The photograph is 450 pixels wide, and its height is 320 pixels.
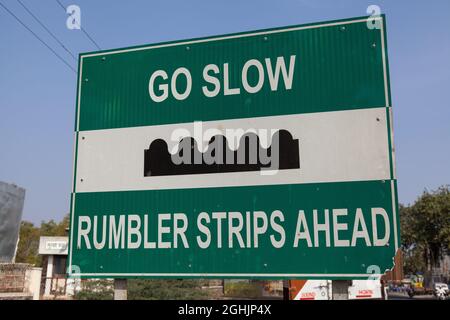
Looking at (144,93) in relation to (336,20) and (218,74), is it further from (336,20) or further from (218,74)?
(336,20)

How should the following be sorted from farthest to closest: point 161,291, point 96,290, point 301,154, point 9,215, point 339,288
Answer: point 96,290 → point 161,291 → point 9,215 → point 301,154 → point 339,288

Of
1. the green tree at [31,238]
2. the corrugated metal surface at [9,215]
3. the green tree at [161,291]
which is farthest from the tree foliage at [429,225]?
the corrugated metal surface at [9,215]

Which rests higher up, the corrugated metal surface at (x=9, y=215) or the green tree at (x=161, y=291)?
the corrugated metal surface at (x=9, y=215)

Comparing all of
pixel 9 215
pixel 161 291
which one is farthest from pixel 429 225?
pixel 9 215

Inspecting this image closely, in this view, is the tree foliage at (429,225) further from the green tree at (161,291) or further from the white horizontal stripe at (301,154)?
the white horizontal stripe at (301,154)

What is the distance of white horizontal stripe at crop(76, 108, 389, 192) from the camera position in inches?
142

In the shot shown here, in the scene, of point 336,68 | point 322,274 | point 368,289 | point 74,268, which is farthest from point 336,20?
point 368,289

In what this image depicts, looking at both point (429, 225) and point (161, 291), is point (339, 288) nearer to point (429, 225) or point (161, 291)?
point (161, 291)

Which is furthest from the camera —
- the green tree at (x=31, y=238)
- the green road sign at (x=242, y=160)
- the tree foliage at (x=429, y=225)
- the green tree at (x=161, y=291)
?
the green tree at (x=31, y=238)

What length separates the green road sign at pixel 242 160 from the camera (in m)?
3.55

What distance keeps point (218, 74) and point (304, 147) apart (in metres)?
1.05

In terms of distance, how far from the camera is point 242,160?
3.82 meters

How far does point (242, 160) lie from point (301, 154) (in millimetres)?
508

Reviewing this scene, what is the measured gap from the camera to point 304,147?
12.3ft
